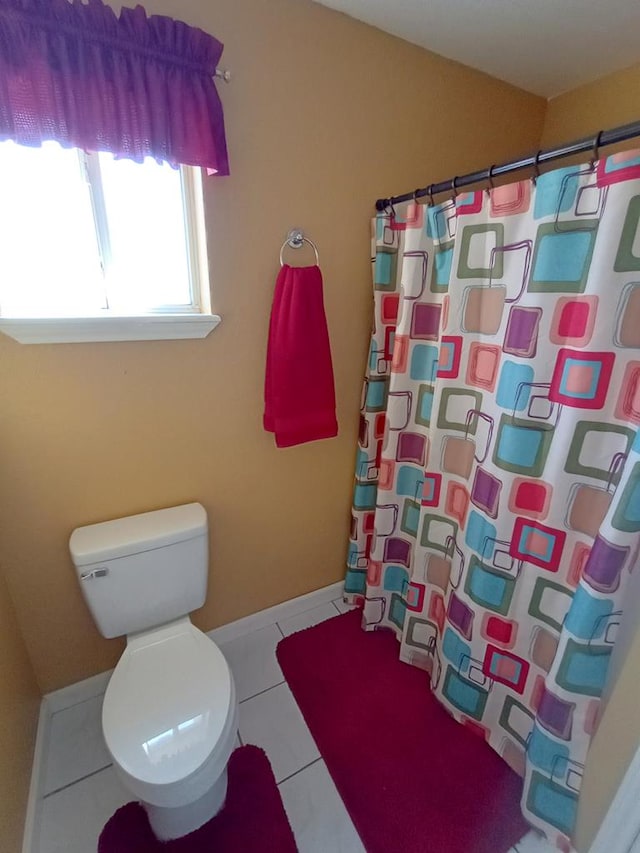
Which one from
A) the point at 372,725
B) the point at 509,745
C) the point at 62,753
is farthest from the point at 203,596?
the point at 509,745

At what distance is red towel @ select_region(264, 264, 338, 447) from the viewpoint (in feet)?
4.21

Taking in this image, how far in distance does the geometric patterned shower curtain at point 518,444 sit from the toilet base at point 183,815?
0.82 meters

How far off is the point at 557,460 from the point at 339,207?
1055 millimetres


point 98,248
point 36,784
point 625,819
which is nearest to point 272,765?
point 36,784

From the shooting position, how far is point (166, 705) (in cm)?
104

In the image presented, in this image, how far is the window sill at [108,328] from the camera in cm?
101

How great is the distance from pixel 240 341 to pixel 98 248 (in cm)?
48

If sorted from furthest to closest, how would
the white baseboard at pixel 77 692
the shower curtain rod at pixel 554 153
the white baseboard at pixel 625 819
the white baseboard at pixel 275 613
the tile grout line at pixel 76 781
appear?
the white baseboard at pixel 275 613, the white baseboard at pixel 77 692, the tile grout line at pixel 76 781, the white baseboard at pixel 625 819, the shower curtain rod at pixel 554 153

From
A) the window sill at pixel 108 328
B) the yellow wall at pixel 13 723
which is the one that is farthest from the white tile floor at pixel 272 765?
the window sill at pixel 108 328

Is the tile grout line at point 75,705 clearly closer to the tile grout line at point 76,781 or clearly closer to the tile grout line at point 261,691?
the tile grout line at point 76,781

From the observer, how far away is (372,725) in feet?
4.61

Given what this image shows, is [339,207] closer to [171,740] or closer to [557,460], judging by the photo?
[557,460]

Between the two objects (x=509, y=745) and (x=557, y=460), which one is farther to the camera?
(x=509, y=745)

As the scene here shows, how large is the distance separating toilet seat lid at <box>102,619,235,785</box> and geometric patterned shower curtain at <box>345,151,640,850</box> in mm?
784
